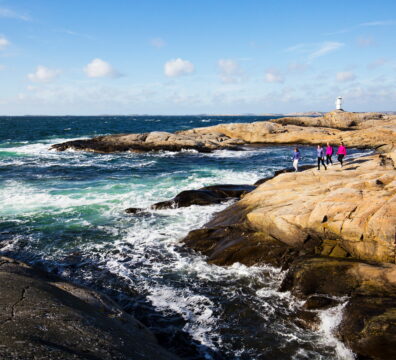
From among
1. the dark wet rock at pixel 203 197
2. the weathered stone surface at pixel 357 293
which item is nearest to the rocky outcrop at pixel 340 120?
the dark wet rock at pixel 203 197

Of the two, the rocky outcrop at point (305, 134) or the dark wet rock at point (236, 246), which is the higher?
the rocky outcrop at point (305, 134)

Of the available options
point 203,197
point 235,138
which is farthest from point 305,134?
point 203,197

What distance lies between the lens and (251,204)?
16.0 meters

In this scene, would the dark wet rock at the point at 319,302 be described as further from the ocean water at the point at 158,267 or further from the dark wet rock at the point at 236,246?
the dark wet rock at the point at 236,246

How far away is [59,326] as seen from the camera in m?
5.67

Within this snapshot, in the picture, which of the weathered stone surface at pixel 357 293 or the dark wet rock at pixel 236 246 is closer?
the weathered stone surface at pixel 357 293

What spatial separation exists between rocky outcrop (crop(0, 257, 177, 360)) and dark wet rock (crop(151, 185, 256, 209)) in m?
11.7

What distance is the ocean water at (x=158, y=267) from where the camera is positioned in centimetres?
852

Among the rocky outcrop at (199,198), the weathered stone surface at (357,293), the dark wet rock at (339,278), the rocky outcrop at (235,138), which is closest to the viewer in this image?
the weathered stone surface at (357,293)

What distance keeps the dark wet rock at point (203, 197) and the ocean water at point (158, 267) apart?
0.69 meters

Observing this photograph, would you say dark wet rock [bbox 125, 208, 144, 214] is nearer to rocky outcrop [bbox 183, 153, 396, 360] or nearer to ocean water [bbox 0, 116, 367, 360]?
ocean water [bbox 0, 116, 367, 360]

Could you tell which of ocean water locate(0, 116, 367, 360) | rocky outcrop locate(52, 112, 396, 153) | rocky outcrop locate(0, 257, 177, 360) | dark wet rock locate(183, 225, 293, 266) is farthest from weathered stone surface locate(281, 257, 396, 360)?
rocky outcrop locate(52, 112, 396, 153)

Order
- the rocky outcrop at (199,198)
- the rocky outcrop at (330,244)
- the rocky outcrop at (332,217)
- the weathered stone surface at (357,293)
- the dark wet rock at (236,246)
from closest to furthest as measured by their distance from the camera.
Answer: the weathered stone surface at (357,293), the rocky outcrop at (330,244), the rocky outcrop at (332,217), the dark wet rock at (236,246), the rocky outcrop at (199,198)

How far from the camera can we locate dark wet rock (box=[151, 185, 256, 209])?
19.9 metres
